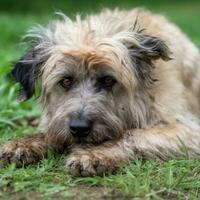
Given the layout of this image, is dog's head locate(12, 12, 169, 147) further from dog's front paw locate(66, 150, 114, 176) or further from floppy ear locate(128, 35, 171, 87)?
dog's front paw locate(66, 150, 114, 176)

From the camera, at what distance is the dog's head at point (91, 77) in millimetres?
6719

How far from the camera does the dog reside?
6672 mm

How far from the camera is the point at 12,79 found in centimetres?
759

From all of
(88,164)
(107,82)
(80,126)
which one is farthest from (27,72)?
(88,164)

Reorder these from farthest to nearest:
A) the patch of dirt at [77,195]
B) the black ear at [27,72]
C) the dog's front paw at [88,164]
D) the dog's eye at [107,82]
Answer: the black ear at [27,72] → the dog's eye at [107,82] → the dog's front paw at [88,164] → the patch of dirt at [77,195]

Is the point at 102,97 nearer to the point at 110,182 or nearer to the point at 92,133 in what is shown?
the point at 92,133

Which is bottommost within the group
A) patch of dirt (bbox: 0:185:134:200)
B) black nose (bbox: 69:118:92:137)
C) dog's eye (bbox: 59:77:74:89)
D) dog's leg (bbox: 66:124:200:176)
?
patch of dirt (bbox: 0:185:134:200)

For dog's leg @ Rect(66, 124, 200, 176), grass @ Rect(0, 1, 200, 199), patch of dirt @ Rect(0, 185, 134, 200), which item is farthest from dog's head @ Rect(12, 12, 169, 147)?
patch of dirt @ Rect(0, 185, 134, 200)

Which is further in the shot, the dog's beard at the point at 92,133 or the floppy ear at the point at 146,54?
the floppy ear at the point at 146,54

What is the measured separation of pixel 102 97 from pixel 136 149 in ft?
1.89

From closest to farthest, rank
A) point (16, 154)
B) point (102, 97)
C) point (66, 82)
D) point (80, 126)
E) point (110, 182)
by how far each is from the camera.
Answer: point (110, 182), point (80, 126), point (16, 154), point (102, 97), point (66, 82)

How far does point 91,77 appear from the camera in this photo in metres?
6.92

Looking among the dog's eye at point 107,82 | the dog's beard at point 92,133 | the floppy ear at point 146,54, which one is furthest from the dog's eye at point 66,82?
the floppy ear at point 146,54

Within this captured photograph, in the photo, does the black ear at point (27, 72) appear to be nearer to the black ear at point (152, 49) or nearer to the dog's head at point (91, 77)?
the dog's head at point (91, 77)
